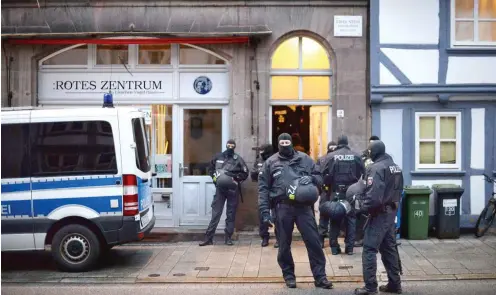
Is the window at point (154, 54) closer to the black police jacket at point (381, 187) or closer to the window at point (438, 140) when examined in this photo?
the window at point (438, 140)

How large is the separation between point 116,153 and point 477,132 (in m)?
7.22

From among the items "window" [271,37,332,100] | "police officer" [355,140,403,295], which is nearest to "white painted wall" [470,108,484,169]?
"window" [271,37,332,100]

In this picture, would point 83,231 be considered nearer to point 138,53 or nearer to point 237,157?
point 237,157

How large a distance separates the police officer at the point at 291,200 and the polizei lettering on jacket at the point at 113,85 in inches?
196

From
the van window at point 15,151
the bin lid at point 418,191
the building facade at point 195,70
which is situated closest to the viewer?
the van window at point 15,151

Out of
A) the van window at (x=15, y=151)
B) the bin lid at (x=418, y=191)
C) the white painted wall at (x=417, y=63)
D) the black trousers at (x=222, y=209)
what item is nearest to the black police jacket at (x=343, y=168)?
the bin lid at (x=418, y=191)

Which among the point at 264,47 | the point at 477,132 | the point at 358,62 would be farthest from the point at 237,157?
the point at 477,132

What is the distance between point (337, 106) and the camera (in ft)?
41.6

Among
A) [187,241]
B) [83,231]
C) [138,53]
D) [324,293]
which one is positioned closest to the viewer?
[324,293]

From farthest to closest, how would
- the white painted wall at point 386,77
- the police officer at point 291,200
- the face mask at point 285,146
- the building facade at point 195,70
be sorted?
the building facade at point 195,70 < the white painted wall at point 386,77 < the face mask at point 285,146 < the police officer at point 291,200

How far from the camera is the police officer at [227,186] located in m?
11.6

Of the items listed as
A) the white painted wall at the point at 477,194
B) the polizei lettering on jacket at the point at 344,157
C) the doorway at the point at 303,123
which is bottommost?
the white painted wall at the point at 477,194

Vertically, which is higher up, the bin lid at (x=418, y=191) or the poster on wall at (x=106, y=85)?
the poster on wall at (x=106, y=85)

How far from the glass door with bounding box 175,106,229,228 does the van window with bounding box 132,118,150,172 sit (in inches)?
101
